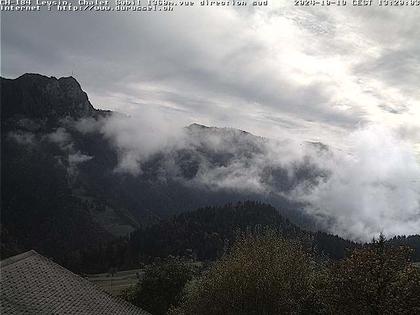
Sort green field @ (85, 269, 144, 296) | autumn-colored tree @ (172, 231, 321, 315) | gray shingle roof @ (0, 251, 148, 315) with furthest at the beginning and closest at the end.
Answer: green field @ (85, 269, 144, 296) → autumn-colored tree @ (172, 231, 321, 315) → gray shingle roof @ (0, 251, 148, 315)

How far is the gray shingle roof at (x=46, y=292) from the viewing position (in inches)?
963

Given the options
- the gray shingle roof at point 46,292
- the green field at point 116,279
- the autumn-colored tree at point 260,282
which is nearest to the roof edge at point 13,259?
the gray shingle roof at point 46,292

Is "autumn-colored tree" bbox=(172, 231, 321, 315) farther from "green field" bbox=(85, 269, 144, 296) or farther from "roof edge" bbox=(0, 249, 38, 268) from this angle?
"green field" bbox=(85, 269, 144, 296)

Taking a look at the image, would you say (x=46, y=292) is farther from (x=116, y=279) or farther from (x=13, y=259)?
(x=116, y=279)

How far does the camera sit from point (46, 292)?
27.5 metres

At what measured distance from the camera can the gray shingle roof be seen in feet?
80.3

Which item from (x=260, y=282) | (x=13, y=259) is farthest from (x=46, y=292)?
(x=260, y=282)

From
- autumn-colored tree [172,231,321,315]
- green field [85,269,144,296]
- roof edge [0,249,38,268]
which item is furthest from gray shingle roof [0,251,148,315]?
green field [85,269,144,296]

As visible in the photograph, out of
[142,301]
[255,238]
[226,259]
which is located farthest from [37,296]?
[142,301]

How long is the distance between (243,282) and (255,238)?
6.03 meters

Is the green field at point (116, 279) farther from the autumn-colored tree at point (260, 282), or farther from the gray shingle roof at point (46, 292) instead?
the autumn-colored tree at point (260, 282)

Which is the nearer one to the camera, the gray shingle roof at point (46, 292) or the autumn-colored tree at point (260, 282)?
the gray shingle roof at point (46, 292)

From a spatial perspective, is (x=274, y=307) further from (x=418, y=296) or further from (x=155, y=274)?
(x=155, y=274)

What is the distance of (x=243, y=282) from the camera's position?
31.6m
